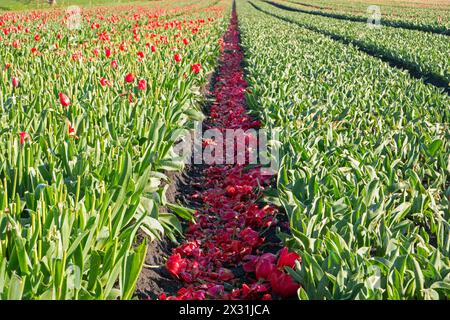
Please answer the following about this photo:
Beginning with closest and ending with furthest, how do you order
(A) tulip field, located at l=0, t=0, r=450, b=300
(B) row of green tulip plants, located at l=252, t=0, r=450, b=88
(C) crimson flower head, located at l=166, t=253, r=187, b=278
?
→ (A) tulip field, located at l=0, t=0, r=450, b=300 < (C) crimson flower head, located at l=166, t=253, r=187, b=278 < (B) row of green tulip plants, located at l=252, t=0, r=450, b=88

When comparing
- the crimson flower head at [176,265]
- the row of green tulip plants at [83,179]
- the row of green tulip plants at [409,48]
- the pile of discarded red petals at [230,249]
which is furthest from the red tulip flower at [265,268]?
the row of green tulip plants at [409,48]

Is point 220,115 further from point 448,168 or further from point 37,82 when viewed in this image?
point 448,168

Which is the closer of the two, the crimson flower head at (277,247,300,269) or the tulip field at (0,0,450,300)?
the tulip field at (0,0,450,300)

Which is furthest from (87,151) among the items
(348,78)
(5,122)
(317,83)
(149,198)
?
(348,78)

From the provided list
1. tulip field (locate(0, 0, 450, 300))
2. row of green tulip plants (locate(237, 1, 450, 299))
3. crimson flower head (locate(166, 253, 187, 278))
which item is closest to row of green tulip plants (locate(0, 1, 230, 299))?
tulip field (locate(0, 0, 450, 300))

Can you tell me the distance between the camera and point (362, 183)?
357 centimetres

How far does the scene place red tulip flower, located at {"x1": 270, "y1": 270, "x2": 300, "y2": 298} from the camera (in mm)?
2805

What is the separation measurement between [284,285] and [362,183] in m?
1.07

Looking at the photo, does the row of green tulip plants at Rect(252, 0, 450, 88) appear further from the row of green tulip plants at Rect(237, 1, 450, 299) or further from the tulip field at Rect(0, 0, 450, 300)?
the tulip field at Rect(0, 0, 450, 300)

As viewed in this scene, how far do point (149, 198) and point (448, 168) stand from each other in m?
2.29

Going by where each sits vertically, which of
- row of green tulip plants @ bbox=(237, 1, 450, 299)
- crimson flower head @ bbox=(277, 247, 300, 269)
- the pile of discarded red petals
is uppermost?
row of green tulip plants @ bbox=(237, 1, 450, 299)

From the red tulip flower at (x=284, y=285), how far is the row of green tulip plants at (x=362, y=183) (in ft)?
0.33

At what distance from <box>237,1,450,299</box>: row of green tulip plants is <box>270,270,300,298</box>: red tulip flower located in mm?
99

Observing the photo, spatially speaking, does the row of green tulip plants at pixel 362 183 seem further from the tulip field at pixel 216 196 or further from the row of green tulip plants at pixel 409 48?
the row of green tulip plants at pixel 409 48
